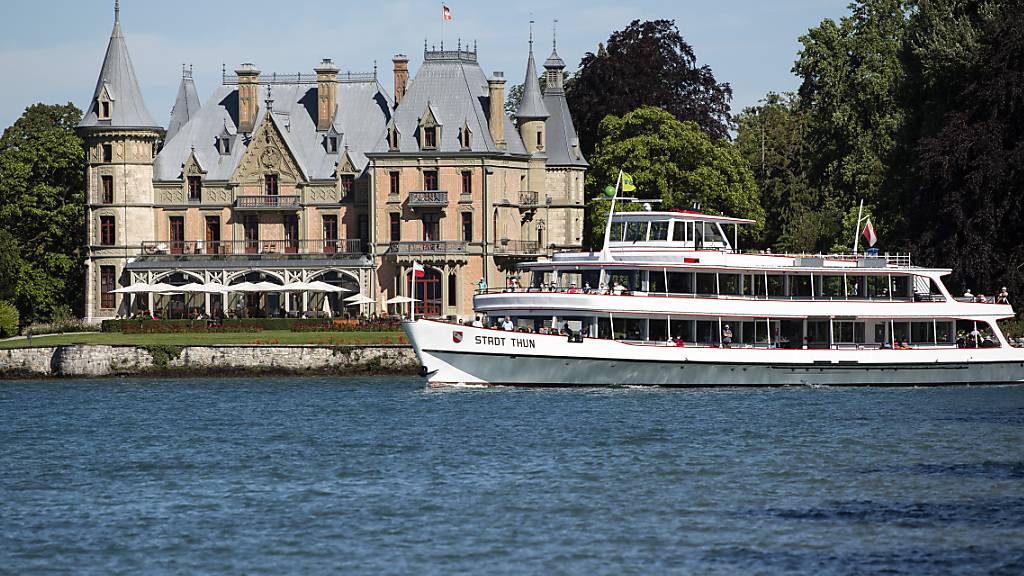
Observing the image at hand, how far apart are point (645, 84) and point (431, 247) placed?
1723 centimetres

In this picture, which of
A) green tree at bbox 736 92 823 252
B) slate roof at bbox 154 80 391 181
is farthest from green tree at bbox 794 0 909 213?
slate roof at bbox 154 80 391 181

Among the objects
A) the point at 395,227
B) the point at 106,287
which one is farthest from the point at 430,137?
the point at 106,287

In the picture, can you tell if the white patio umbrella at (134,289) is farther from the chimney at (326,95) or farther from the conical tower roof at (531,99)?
the conical tower roof at (531,99)

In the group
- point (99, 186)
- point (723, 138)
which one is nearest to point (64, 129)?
point (99, 186)

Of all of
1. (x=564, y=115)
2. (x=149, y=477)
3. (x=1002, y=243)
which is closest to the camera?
(x=149, y=477)

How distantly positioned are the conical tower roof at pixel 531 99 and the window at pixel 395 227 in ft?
27.3

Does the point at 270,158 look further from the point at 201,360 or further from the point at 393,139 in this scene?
the point at 201,360

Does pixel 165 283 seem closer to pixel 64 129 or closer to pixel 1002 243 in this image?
pixel 64 129

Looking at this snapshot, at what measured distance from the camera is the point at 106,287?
8150 centimetres

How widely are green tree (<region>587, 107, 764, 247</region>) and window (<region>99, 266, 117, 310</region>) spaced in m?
22.7

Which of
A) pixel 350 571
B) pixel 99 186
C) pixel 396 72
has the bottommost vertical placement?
pixel 350 571

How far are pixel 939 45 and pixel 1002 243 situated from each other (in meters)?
7.84

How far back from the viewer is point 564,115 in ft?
284

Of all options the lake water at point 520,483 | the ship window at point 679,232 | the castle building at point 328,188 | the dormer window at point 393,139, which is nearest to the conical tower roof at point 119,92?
the castle building at point 328,188
